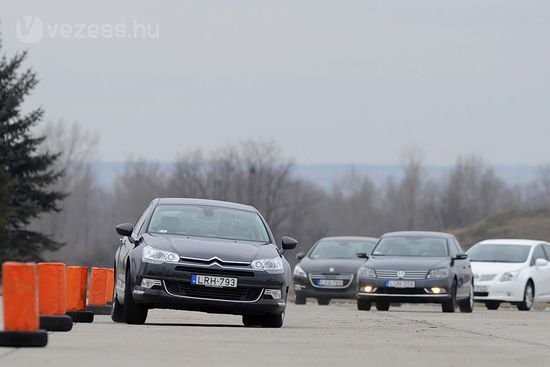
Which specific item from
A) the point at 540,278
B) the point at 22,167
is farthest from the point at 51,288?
the point at 22,167

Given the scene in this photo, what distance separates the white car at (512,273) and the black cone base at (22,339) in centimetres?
1981

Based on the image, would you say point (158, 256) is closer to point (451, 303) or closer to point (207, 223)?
point (207, 223)

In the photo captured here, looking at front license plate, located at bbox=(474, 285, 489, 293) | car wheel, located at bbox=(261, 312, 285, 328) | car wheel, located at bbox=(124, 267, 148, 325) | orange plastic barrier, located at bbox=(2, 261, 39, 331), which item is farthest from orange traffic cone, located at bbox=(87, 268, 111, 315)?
front license plate, located at bbox=(474, 285, 489, 293)

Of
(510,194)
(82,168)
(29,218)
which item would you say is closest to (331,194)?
(510,194)

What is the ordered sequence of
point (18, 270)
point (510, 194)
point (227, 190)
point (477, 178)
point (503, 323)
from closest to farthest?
1. point (18, 270)
2. point (503, 323)
3. point (227, 190)
4. point (477, 178)
5. point (510, 194)

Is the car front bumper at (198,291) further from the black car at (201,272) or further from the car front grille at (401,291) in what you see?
the car front grille at (401,291)

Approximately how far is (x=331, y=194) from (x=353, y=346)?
548 feet

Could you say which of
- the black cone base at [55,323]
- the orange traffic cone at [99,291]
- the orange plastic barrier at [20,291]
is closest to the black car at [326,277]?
the orange traffic cone at [99,291]

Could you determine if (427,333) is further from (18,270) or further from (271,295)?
(18,270)

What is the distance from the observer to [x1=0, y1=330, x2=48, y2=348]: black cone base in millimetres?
11297

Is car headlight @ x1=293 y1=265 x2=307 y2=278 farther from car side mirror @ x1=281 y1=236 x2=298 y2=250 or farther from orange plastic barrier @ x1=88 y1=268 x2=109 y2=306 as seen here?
car side mirror @ x1=281 y1=236 x2=298 y2=250

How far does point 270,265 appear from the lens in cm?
1678

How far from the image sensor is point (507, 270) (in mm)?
30750

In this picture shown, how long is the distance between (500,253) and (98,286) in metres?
13.9
